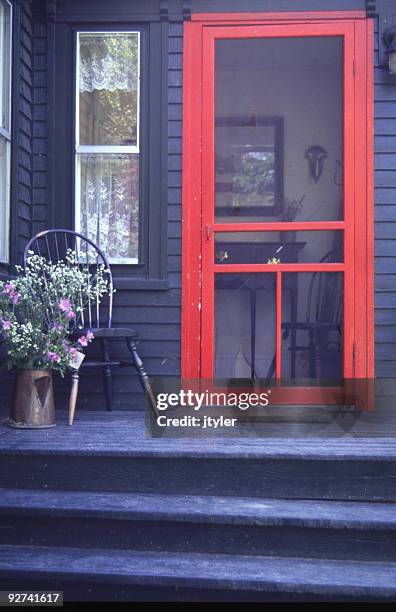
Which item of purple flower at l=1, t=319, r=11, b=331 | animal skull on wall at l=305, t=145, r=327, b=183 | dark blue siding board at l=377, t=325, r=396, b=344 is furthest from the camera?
animal skull on wall at l=305, t=145, r=327, b=183

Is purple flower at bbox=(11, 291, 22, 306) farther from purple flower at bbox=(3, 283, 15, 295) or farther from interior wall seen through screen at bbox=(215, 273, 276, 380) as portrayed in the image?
interior wall seen through screen at bbox=(215, 273, 276, 380)

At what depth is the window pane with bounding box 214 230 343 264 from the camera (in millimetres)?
3555

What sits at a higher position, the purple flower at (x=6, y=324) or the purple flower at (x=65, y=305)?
the purple flower at (x=65, y=305)

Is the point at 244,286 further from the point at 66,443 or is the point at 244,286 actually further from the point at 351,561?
the point at 351,561

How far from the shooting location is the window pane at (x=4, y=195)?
129 inches

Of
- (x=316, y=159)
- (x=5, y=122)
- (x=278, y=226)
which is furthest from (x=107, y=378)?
(x=316, y=159)

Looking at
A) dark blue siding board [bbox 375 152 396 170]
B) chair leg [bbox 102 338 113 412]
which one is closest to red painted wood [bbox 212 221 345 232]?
dark blue siding board [bbox 375 152 396 170]

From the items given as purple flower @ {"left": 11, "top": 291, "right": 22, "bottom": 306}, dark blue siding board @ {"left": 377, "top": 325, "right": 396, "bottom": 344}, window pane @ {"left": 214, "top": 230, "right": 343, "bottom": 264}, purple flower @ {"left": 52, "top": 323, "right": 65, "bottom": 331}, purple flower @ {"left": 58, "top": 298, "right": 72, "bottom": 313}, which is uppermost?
window pane @ {"left": 214, "top": 230, "right": 343, "bottom": 264}

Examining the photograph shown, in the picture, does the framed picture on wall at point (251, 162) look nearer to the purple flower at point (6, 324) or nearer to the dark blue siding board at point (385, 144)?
the dark blue siding board at point (385, 144)

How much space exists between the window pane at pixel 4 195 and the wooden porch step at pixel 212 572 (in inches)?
60.0

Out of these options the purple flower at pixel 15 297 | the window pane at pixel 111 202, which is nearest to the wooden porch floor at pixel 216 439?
the purple flower at pixel 15 297

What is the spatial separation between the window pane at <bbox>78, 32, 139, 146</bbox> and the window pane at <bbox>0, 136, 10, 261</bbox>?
0.48m

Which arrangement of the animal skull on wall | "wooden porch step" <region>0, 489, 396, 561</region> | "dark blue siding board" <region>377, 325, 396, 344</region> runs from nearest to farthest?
"wooden porch step" <region>0, 489, 396, 561</region> → "dark blue siding board" <region>377, 325, 396, 344</region> → the animal skull on wall

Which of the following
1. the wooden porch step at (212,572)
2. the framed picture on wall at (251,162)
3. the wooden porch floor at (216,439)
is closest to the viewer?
the wooden porch step at (212,572)
